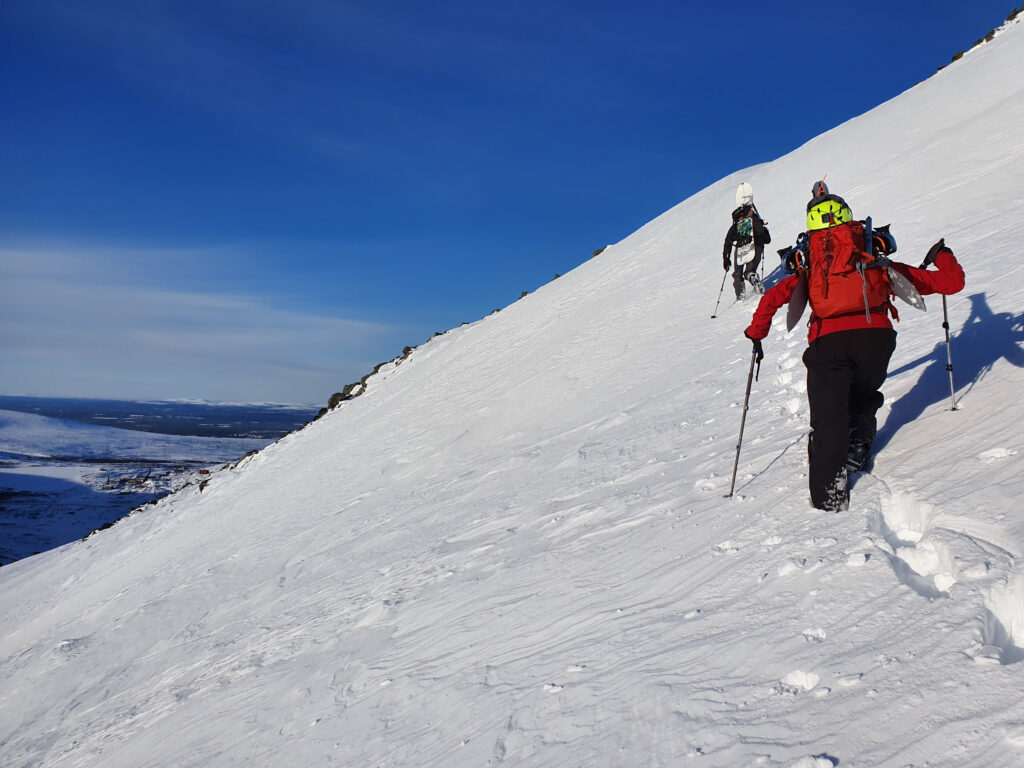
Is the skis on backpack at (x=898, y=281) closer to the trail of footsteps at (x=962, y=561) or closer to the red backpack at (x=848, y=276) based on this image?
the red backpack at (x=848, y=276)

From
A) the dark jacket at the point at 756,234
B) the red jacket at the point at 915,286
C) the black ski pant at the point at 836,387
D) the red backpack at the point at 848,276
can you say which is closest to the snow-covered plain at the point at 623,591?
the black ski pant at the point at 836,387

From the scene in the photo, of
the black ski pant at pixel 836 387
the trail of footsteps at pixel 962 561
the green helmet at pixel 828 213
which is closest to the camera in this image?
the trail of footsteps at pixel 962 561

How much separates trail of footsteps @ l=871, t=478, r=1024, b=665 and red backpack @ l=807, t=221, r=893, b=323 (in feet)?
4.11

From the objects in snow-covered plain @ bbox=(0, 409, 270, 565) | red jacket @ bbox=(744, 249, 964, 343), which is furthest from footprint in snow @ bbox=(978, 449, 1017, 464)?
snow-covered plain @ bbox=(0, 409, 270, 565)

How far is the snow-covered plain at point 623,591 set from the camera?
2.88 m

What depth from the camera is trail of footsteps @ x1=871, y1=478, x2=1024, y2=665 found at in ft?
9.12

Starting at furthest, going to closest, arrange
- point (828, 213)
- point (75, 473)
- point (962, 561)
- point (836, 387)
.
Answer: point (75, 473), point (828, 213), point (836, 387), point (962, 561)

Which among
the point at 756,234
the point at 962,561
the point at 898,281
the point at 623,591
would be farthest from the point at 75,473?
the point at 962,561

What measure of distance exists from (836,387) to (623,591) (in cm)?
199

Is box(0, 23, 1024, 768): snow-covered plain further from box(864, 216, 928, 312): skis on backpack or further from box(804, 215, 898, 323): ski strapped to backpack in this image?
box(804, 215, 898, 323): ski strapped to backpack

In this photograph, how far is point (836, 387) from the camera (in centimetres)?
438

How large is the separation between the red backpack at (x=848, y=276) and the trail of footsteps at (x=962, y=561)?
125cm

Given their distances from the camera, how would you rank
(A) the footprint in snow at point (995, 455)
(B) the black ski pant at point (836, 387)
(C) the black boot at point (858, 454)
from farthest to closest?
(C) the black boot at point (858, 454) → (B) the black ski pant at point (836, 387) → (A) the footprint in snow at point (995, 455)

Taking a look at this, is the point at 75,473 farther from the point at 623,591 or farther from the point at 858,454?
the point at 858,454
